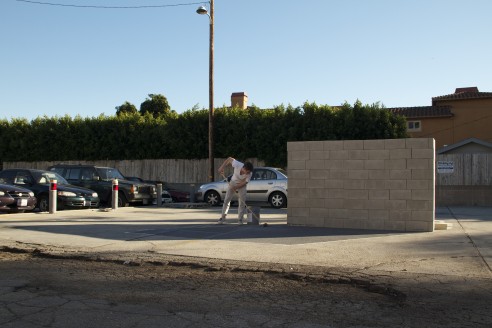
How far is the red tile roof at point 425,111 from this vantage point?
1398 inches

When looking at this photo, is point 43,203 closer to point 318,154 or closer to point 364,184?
point 318,154

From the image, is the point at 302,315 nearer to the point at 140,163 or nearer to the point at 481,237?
the point at 481,237

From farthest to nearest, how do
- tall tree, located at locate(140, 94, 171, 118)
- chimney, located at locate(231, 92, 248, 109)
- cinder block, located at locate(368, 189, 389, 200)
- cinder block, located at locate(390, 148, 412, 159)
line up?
tall tree, located at locate(140, 94, 171, 118) < chimney, located at locate(231, 92, 248, 109) < cinder block, located at locate(368, 189, 389, 200) < cinder block, located at locate(390, 148, 412, 159)

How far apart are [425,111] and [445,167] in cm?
1770

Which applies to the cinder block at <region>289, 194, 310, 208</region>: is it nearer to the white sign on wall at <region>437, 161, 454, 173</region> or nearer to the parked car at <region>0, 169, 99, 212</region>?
the parked car at <region>0, 169, 99, 212</region>

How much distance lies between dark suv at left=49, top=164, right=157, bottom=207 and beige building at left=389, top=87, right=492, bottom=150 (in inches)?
921

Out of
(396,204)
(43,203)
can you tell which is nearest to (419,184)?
(396,204)

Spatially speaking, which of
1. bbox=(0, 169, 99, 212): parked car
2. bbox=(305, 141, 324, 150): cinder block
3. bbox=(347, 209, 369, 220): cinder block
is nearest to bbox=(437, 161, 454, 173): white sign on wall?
bbox=(347, 209, 369, 220): cinder block

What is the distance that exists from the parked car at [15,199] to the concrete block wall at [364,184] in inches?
317

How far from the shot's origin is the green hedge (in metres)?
23.1

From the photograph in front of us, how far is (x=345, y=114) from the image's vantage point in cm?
2316

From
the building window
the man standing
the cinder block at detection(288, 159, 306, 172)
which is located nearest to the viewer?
the man standing

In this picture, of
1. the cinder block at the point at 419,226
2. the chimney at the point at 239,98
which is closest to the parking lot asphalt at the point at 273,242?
the cinder block at the point at 419,226

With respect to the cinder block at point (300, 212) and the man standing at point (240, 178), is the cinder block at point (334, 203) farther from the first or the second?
the man standing at point (240, 178)
